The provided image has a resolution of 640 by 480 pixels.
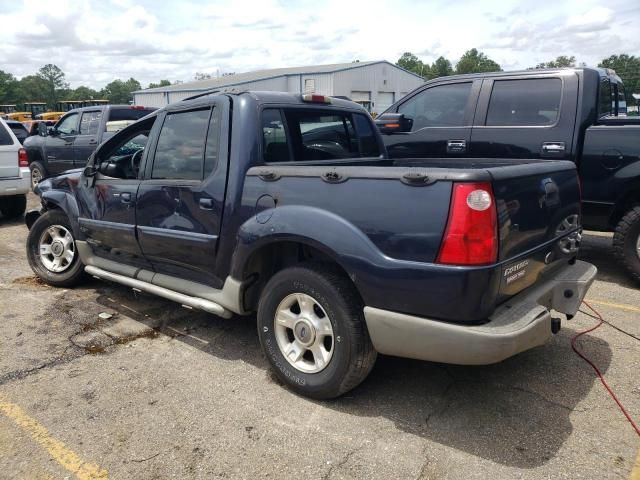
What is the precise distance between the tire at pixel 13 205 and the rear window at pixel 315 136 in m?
7.36

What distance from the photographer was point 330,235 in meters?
2.81

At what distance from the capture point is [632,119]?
5277 millimetres

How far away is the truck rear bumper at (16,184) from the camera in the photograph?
27.9 ft

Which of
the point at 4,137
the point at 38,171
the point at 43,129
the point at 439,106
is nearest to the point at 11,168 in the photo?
the point at 4,137

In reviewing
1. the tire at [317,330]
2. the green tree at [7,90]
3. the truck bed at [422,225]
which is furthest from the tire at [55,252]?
the green tree at [7,90]

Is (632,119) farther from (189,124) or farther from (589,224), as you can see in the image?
(189,124)

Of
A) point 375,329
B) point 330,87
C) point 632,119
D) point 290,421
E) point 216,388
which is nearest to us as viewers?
point 375,329

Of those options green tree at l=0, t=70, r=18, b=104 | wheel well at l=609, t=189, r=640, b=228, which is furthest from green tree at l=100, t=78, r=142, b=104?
wheel well at l=609, t=189, r=640, b=228

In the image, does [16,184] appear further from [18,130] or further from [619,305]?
[18,130]

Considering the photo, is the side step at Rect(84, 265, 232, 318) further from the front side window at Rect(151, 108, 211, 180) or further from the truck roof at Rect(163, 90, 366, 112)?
the truck roof at Rect(163, 90, 366, 112)

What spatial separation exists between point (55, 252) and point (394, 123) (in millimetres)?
4068

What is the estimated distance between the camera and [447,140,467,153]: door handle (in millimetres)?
5953

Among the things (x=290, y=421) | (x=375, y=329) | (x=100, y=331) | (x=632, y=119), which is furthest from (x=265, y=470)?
(x=632, y=119)

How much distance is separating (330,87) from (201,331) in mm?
42593
